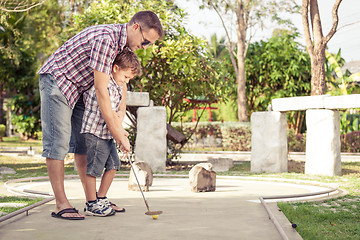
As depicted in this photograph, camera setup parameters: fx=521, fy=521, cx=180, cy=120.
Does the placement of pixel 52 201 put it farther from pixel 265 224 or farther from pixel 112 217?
pixel 265 224

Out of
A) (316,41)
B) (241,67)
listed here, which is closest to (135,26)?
(316,41)

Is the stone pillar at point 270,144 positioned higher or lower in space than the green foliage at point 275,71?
lower

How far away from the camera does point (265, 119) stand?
1074 centimetres

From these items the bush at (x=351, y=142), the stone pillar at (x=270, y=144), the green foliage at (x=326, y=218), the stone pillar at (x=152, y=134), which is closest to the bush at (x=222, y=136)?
the bush at (x=351, y=142)

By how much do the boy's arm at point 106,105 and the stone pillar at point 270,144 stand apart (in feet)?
21.7

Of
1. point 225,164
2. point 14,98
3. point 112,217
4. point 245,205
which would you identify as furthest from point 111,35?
point 14,98

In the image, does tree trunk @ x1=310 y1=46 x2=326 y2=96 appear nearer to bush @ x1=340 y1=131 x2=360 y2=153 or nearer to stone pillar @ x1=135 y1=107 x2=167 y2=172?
bush @ x1=340 y1=131 x2=360 y2=153

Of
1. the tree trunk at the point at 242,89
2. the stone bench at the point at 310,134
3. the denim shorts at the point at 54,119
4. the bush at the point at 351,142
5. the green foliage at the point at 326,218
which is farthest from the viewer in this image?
the tree trunk at the point at 242,89

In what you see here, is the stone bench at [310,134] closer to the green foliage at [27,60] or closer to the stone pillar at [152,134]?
the stone pillar at [152,134]

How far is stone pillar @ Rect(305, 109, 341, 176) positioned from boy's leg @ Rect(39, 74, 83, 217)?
21.7ft

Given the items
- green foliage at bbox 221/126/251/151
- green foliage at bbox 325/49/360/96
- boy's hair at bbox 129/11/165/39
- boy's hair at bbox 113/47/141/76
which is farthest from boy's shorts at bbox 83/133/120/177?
green foliage at bbox 325/49/360/96

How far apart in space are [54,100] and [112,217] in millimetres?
1143

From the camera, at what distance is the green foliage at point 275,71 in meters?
21.0

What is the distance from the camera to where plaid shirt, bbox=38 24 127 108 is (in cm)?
417
